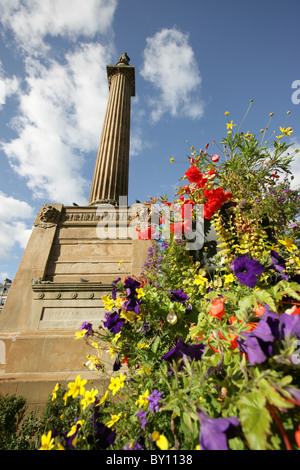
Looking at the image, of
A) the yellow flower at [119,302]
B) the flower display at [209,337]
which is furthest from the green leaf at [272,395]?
the yellow flower at [119,302]

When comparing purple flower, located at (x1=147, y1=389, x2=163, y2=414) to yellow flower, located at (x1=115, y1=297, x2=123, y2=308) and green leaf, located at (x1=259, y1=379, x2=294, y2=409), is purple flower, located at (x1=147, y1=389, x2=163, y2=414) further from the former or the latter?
yellow flower, located at (x1=115, y1=297, x2=123, y2=308)

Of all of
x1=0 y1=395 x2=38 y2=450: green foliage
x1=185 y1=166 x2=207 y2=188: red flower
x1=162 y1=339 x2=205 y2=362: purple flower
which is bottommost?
x1=0 y1=395 x2=38 y2=450: green foliage

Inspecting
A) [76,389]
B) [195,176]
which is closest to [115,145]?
[195,176]

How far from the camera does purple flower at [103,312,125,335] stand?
160 centimetres

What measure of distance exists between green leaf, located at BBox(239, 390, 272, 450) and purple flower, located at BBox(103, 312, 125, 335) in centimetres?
108

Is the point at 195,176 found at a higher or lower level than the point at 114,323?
higher

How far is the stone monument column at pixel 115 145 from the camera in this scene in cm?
861

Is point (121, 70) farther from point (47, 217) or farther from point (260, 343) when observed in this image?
point (260, 343)

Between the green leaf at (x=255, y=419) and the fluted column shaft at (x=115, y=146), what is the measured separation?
7913mm

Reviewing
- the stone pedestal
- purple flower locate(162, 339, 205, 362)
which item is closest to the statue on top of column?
the stone pedestal

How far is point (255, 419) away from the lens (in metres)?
0.59

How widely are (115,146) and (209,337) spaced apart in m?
9.77

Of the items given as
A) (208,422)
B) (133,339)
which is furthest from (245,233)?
(208,422)
